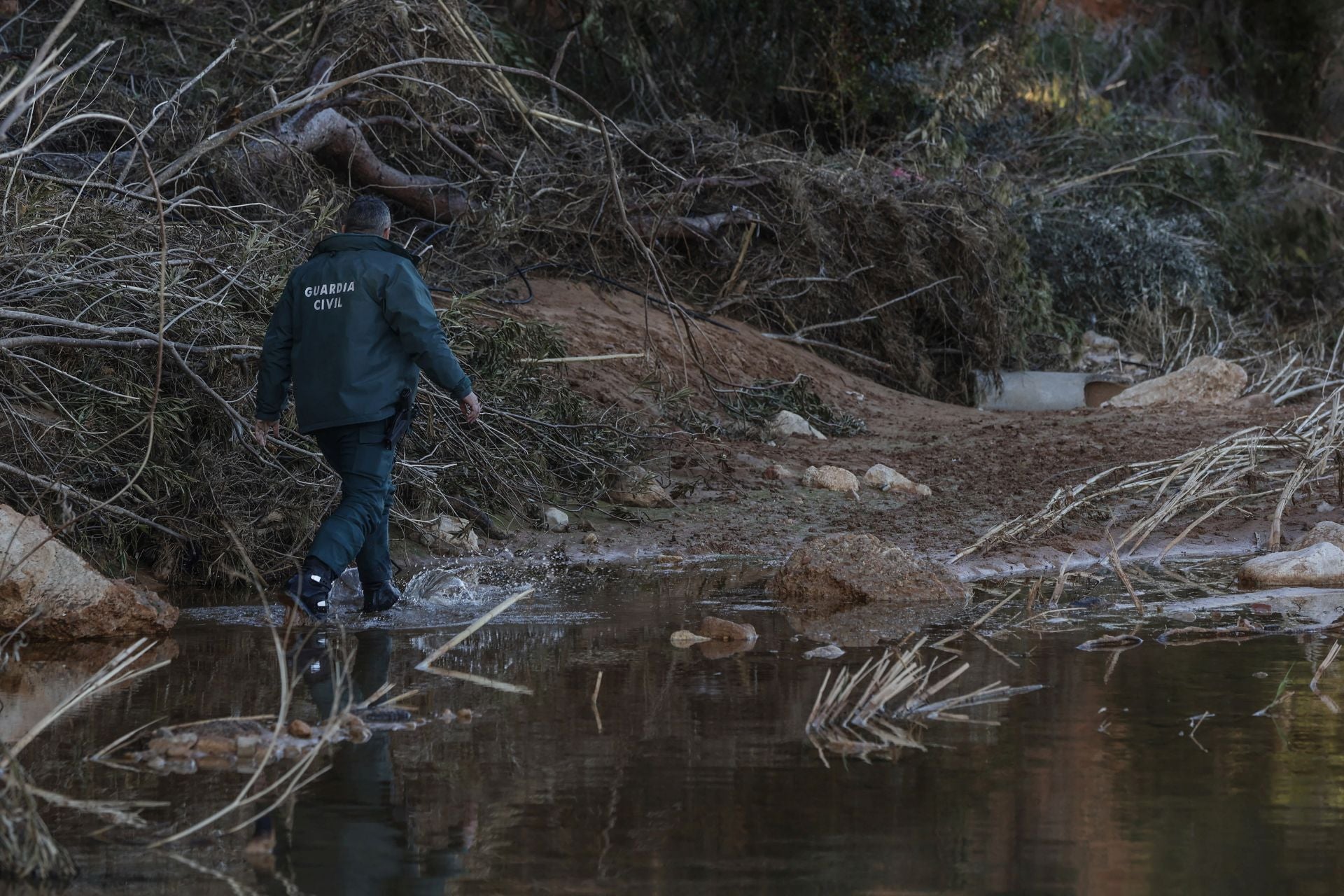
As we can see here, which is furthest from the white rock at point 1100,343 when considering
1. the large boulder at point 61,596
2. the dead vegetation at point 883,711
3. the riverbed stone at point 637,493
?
the dead vegetation at point 883,711

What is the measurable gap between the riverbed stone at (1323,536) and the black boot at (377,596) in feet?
13.1

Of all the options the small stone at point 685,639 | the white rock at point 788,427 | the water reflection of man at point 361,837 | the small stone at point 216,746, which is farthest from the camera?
the white rock at point 788,427

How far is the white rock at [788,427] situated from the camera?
10961 millimetres

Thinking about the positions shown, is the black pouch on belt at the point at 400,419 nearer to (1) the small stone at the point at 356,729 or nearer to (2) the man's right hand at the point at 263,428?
(2) the man's right hand at the point at 263,428

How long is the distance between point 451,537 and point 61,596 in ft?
8.48

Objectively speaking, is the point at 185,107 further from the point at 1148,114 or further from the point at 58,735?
the point at 1148,114

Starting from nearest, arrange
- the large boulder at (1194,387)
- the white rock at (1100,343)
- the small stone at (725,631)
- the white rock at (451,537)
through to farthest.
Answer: the small stone at (725,631) < the white rock at (451,537) < the large boulder at (1194,387) < the white rock at (1100,343)

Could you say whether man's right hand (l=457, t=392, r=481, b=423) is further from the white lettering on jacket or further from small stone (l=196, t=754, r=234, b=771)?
small stone (l=196, t=754, r=234, b=771)

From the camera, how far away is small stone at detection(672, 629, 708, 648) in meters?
5.21

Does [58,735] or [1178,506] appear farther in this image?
[1178,506]

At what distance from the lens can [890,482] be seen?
9.40m

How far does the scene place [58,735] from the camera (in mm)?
3869

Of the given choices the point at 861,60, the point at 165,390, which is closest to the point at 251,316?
the point at 165,390

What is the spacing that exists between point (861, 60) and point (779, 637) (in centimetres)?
1164
